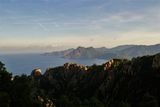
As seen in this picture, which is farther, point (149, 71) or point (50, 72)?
point (50, 72)

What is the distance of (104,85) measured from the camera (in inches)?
5901

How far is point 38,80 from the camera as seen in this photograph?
612 ft

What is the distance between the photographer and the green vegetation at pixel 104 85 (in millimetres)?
112500

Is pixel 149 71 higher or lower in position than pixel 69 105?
higher

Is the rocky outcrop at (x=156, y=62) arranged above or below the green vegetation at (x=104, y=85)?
above

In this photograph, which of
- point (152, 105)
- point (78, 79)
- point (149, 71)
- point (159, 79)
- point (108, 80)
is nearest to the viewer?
point (152, 105)

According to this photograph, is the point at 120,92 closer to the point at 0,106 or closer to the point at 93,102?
the point at 93,102

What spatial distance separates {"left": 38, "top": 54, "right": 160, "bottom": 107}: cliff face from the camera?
420ft

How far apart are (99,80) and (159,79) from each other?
40528mm

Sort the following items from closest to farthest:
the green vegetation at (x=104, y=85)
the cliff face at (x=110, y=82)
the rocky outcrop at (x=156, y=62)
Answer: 1. the green vegetation at (x=104, y=85)
2. the cliff face at (x=110, y=82)
3. the rocky outcrop at (x=156, y=62)

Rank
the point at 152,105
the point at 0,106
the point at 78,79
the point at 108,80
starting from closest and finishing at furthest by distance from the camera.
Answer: the point at 0,106 < the point at 152,105 < the point at 108,80 < the point at 78,79

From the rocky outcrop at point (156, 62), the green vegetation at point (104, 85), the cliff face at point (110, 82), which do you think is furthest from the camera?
the rocky outcrop at point (156, 62)

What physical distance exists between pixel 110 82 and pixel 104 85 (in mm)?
3450

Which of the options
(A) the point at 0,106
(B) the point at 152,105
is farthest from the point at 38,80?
(A) the point at 0,106
